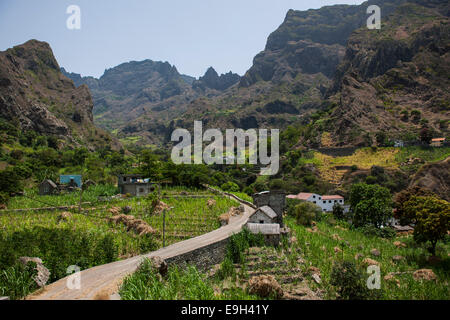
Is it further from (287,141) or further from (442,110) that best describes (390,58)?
(287,141)

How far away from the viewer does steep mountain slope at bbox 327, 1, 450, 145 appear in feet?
283

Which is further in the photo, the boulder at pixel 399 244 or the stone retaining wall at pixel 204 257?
the boulder at pixel 399 244

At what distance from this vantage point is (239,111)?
186 metres

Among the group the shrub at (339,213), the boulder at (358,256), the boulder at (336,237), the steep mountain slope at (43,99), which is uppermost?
the steep mountain slope at (43,99)

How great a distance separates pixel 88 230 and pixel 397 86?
373 ft

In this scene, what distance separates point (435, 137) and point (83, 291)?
3598 inches

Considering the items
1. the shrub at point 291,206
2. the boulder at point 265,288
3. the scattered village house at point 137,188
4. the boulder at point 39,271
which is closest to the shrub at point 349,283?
the boulder at point 265,288

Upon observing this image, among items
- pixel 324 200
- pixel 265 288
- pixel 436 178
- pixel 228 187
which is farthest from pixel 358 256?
pixel 436 178

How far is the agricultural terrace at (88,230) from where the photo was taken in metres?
15.8

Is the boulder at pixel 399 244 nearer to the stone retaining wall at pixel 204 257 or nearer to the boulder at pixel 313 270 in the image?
the boulder at pixel 313 270

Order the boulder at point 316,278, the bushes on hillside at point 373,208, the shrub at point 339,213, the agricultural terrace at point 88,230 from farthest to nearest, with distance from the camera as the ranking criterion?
1. the shrub at point 339,213
2. the bushes on hillside at point 373,208
3. the boulder at point 316,278
4. the agricultural terrace at point 88,230

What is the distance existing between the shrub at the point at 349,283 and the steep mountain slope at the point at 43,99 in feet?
350

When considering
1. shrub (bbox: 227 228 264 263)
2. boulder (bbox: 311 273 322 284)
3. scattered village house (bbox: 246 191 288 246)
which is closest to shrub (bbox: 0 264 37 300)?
shrub (bbox: 227 228 264 263)

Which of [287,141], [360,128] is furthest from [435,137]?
[287,141]
